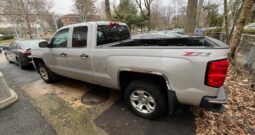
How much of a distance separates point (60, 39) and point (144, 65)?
8.90ft

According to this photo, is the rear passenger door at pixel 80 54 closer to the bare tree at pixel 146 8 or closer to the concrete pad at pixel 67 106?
the concrete pad at pixel 67 106

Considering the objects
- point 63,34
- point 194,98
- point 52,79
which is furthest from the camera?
point 52,79

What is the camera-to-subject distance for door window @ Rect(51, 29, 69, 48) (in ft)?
12.8

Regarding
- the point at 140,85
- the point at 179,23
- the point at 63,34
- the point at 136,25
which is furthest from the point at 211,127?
the point at 179,23

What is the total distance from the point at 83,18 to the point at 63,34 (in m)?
34.0

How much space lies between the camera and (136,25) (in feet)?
85.2

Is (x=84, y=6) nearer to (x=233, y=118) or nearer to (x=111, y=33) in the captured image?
(x=111, y=33)

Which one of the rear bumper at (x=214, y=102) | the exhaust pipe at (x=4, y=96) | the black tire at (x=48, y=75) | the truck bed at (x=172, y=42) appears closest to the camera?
the rear bumper at (x=214, y=102)

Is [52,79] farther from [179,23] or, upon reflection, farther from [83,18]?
[179,23]

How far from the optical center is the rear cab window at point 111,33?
3.34 m

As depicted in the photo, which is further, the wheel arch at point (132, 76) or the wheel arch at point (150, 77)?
the wheel arch at point (132, 76)

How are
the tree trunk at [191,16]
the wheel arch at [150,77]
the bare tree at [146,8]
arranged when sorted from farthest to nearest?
the bare tree at [146,8] < the tree trunk at [191,16] < the wheel arch at [150,77]

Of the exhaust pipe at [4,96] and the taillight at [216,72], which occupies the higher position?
the taillight at [216,72]

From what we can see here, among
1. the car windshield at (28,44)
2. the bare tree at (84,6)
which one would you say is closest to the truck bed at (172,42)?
the car windshield at (28,44)
